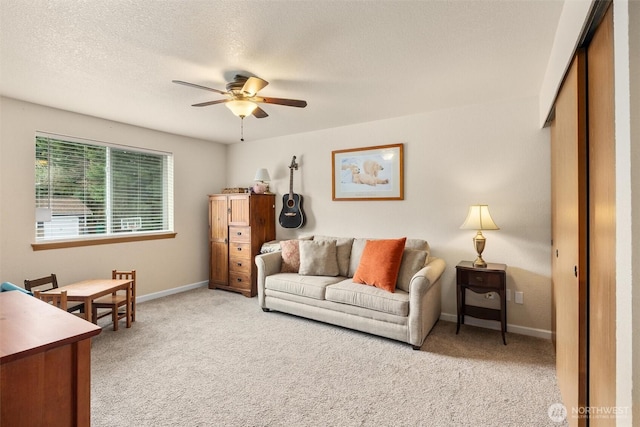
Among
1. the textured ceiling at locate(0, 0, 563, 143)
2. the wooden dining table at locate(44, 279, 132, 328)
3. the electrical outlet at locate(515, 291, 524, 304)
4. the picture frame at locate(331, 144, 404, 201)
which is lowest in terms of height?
the electrical outlet at locate(515, 291, 524, 304)

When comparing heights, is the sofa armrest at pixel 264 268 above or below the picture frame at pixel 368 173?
below

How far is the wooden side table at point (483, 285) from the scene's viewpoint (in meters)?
2.88

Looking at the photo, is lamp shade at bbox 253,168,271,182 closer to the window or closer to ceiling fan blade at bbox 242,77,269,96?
the window

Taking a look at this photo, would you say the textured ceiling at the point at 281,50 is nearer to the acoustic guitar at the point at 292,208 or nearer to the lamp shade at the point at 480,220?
the lamp shade at the point at 480,220

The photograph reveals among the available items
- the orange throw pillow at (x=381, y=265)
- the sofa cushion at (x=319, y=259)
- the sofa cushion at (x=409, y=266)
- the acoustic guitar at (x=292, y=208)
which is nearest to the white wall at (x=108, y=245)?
the acoustic guitar at (x=292, y=208)

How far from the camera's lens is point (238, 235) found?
15.1 feet

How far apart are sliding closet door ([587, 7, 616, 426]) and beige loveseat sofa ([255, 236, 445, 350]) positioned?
4.54 ft

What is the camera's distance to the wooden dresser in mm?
4492

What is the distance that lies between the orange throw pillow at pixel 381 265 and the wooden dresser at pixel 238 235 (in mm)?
1815

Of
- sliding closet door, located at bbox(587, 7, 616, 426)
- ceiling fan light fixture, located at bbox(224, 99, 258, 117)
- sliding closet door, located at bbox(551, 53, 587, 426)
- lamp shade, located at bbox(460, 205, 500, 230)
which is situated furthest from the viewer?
lamp shade, located at bbox(460, 205, 500, 230)

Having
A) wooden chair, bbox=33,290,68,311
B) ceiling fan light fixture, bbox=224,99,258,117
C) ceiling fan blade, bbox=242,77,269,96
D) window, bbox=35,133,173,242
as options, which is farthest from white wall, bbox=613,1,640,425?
window, bbox=35,133,173,242

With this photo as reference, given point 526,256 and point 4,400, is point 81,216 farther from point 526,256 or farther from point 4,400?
point 526,256

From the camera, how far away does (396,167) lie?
3.80m

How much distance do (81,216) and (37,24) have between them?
2470 mm
